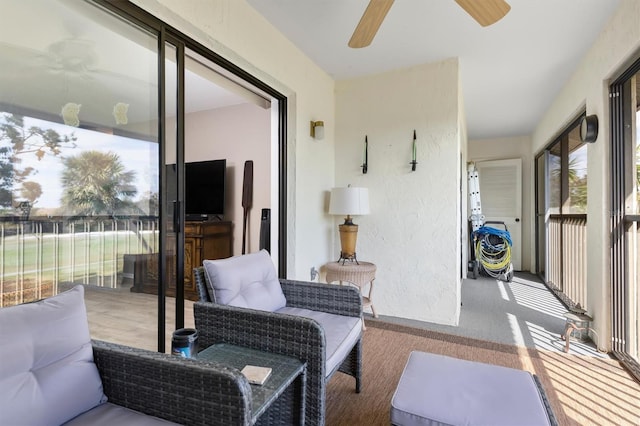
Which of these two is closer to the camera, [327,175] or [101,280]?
[101,280]

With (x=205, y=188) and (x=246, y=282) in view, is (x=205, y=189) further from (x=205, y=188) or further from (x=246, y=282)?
(x=246, y=282)

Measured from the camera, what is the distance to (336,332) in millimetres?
1618

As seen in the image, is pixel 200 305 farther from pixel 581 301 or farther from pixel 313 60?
pixel 581 301

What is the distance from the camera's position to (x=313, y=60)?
3.01 m

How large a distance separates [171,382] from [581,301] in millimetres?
4071

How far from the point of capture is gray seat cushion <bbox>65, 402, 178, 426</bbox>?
91cm

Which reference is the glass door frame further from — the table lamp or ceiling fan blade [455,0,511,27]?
ceiling fan blade [455,0,511,27]

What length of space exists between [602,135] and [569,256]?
6.36 feet

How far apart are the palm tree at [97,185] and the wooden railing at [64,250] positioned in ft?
0.17

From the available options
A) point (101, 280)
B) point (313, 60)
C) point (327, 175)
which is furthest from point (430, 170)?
point (101, 280)

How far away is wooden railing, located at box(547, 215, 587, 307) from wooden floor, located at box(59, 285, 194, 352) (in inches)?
150

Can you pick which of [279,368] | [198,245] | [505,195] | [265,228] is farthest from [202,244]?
[505,195]

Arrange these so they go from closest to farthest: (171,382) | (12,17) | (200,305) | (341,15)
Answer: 1. (171,382)
2. (12,17)
3. (200,305)
4. (341,15)

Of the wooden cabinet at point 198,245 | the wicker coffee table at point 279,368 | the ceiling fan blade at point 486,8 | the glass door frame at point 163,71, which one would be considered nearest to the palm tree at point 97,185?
the glass door frame at point 163,71
